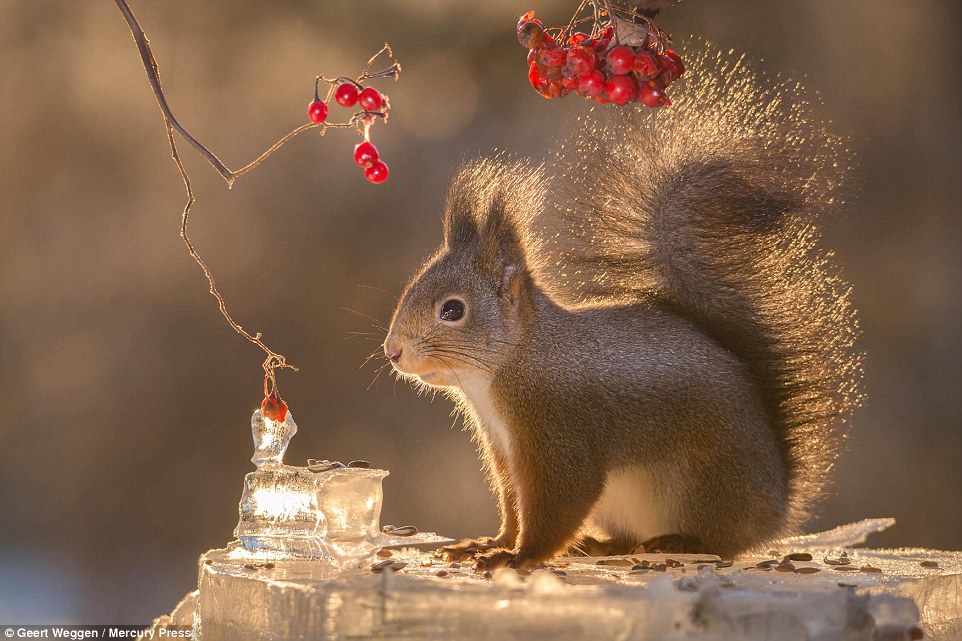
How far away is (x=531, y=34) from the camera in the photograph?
1337 mm

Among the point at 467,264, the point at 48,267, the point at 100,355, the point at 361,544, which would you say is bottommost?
the point at 361,544

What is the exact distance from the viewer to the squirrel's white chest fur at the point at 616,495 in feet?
4.89

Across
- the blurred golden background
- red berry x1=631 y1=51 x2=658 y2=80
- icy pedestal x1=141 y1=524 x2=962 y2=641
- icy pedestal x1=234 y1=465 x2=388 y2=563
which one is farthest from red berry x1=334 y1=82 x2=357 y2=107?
the blurred golden background

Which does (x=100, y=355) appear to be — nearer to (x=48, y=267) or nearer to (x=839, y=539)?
(x=48, y=267)

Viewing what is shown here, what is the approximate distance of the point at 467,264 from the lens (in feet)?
5.32

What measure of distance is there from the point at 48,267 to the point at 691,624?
100 inches

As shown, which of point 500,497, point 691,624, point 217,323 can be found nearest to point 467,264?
point 500,497

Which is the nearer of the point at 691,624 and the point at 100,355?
the point at 691,624

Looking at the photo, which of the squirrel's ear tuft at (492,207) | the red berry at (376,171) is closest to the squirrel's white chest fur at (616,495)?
the squirrel's ear tuft at (492,207)

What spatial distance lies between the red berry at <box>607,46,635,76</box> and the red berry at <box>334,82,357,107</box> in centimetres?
32

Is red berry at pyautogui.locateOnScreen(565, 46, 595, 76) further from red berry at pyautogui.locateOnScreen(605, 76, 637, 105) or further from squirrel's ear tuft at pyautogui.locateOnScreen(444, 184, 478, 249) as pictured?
squirrel's ear tuft at pyautogui.locateOnScreen(444, 184, 478, 249)

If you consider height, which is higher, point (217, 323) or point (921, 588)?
point (217, 323)

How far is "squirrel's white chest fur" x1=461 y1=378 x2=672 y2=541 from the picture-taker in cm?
149

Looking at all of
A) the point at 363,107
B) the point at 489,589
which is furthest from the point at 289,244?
the point at 489,589
